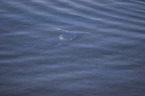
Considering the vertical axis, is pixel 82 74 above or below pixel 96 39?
below

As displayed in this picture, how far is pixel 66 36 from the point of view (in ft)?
10.8

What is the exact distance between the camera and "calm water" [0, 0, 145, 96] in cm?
244

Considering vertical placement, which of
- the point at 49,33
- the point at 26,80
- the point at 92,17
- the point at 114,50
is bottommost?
the point at 26,80

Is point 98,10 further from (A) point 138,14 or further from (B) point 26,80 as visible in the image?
(B) point 26,80

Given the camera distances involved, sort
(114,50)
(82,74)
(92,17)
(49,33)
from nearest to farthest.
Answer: (82,74), (114,50), (49,33), (92,17)

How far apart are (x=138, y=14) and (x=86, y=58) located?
2170 millimetres

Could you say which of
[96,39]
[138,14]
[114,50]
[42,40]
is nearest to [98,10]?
[138,14]

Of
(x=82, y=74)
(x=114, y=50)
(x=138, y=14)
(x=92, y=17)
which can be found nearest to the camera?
(x=82, y=74)

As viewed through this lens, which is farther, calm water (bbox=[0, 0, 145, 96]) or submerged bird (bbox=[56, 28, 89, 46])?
submerged bird (bbox=[56, 28, 89, 46])

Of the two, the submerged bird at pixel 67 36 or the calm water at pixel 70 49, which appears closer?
the calm water at pixel 70 49

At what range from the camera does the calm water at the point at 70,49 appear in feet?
7.99

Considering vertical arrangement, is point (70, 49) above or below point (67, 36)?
below

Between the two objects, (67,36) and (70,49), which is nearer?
(70,49)

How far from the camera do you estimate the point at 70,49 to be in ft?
10.0
